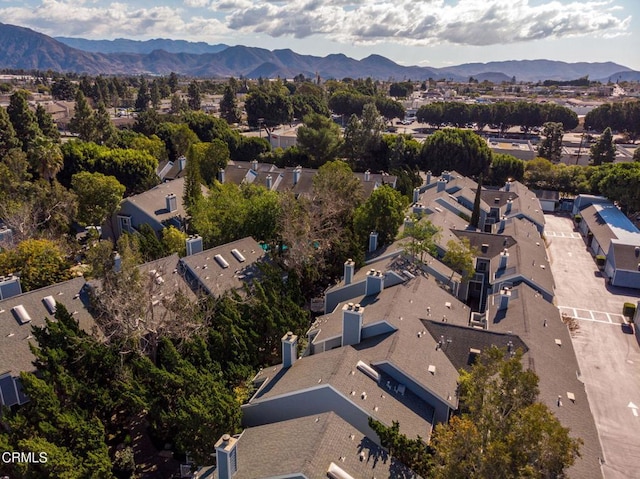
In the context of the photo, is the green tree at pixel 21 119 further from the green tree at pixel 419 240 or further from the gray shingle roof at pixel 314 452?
the gray shingle roof at pixel 314 452

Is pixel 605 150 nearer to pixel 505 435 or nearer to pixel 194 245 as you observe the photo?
pixel 194 245

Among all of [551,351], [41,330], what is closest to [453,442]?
[551,351]

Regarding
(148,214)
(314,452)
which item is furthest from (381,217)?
(314,452)

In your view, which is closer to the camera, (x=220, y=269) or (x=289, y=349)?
(x=289, y=349)

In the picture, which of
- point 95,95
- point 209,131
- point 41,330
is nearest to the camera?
point 41,330

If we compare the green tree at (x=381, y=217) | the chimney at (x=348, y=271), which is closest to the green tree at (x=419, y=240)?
the green tree at (x=381, y=217)

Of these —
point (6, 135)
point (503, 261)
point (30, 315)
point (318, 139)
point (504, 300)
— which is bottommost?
point (504, 300)

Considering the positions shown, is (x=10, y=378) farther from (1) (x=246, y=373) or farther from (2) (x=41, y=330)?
(1) (x=246, y=373)

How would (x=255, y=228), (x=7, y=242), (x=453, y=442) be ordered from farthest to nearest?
(x=255, y=228), (x=7, y=242), (x=453, y=442)
